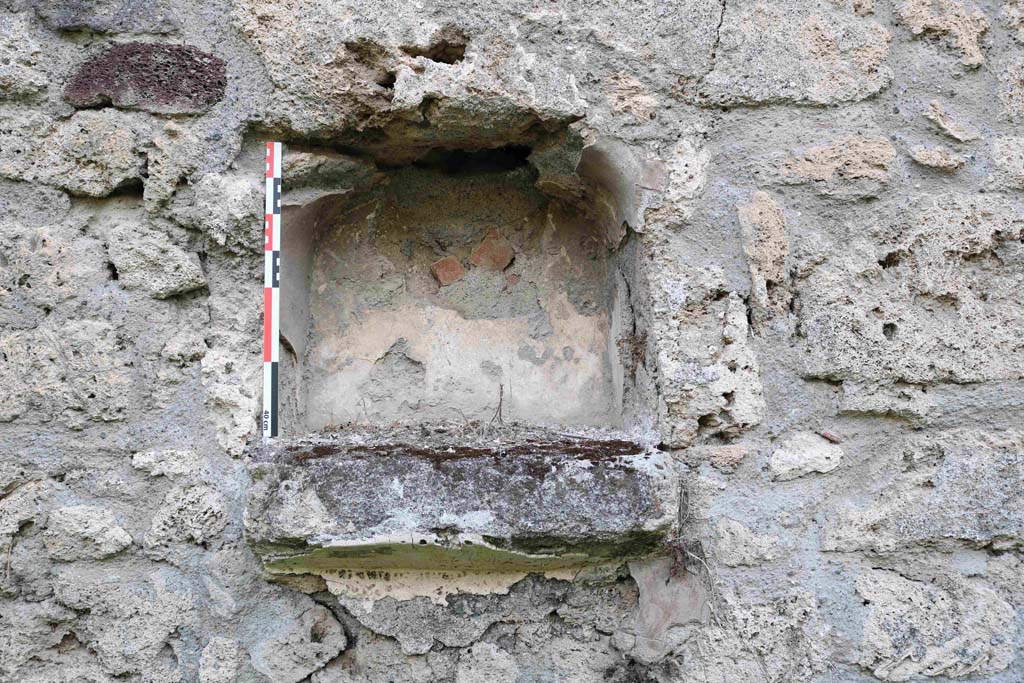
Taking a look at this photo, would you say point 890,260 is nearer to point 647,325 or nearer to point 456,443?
point 647,325

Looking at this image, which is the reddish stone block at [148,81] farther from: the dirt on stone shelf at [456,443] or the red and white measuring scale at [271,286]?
the dirt on stone shelf at [456,443]

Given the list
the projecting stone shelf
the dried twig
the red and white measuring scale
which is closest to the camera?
the projecting stone shelf

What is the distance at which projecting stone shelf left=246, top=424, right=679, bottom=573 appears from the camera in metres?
1.33

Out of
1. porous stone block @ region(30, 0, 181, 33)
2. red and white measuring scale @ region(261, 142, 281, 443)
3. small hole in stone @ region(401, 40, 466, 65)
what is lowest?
red and white measuring scale @ region(261, 142, 281, 443)

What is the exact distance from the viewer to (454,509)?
4.38 ft

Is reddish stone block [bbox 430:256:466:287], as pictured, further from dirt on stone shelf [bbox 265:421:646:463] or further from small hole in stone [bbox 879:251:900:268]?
small hole in stone [bbox 879:251:900:268]

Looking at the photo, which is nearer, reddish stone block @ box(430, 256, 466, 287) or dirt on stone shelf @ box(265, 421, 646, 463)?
dirt on stone shelf @ box(265, 421, 646, 463)

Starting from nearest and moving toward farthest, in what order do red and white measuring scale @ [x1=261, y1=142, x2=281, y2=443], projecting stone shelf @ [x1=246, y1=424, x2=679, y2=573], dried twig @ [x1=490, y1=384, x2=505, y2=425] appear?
projecting stone shelf @ [x1=246, y1=424, x2=679, y2=573], red and white measuring scale @ [x1=261, y1=142, x2=281, y2=443], dried twig @ [x1=490, y1=384, x2=505, y2=425]

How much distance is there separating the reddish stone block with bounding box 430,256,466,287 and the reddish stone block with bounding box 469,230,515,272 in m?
0.03

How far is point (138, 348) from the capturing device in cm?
141

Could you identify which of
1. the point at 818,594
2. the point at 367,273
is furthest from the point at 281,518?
the point at 818,594

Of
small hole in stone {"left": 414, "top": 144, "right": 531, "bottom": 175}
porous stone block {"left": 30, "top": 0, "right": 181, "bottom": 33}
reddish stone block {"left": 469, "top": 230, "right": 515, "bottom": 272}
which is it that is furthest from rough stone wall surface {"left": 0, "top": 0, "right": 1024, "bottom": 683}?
reddish stone block {"left": 469, "top": 230, "right": 515, "bottom": 272}

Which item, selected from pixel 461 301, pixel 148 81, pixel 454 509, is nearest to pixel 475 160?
pixel 461 301

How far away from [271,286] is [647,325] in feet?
2.27
